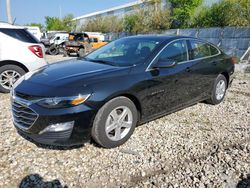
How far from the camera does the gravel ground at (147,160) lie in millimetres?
2920

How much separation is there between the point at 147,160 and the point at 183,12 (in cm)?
2907

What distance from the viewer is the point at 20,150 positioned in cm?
353

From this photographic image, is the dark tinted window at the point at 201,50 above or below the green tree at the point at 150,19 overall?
below

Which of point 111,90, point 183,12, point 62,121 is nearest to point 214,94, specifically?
point 111,90

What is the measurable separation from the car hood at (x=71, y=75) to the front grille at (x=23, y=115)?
0.29 m

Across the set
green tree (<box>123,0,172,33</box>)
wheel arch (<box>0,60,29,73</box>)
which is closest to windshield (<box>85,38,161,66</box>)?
wheel arch (<box>0,60,29,73</box>)

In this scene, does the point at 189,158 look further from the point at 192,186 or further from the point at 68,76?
the point at 68,76

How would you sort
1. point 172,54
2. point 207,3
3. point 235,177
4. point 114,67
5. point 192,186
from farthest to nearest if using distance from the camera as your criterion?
point 207,3 < point 172,54 < point 114,67 < point 235,177 < point 192,186

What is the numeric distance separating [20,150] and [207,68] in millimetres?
3668

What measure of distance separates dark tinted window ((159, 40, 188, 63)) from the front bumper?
1.63 meters

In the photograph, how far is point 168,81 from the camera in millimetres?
4098

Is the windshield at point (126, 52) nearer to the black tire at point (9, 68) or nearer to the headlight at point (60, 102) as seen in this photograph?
the headlight at point (60, 102)

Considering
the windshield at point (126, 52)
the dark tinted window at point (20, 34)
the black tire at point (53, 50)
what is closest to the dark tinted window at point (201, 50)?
the windshield at point (126, 52)

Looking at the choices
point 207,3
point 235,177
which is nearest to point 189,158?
point 235,177
